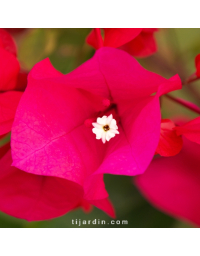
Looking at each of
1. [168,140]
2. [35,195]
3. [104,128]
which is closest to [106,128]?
[104,128]

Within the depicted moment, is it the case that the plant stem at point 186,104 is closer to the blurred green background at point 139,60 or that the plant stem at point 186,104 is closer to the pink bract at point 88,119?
the blurred green background at point 139,60

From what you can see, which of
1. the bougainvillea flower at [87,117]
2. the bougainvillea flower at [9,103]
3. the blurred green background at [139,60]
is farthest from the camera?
the blurred green background at [139,60]

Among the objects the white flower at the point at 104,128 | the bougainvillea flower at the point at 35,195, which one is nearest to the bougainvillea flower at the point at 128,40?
the white flower at the point at 104,128

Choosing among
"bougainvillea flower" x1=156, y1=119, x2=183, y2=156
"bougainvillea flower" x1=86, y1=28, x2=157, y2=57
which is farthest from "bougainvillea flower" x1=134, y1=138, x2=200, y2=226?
"bougainvillea flower" x1=86, y1=28, x2=157, y2=57

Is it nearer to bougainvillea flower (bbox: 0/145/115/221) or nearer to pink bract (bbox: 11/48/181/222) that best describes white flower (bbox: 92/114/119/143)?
pink bract (bbox: 11/48/181/222)
